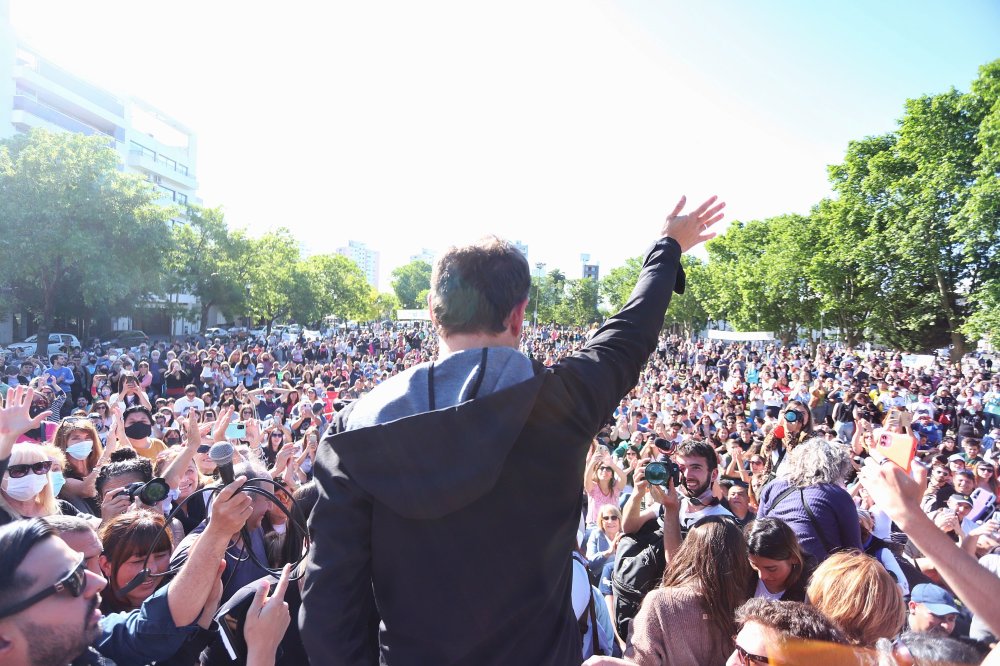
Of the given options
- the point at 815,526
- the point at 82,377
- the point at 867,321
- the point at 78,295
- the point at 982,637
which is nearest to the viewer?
the point at 982,637

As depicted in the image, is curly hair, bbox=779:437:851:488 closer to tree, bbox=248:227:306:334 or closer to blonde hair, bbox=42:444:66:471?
blonde hair, bbox=42:444:66:471

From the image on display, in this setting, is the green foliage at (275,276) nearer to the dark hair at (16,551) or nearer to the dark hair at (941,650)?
the dark hair at (16,551)

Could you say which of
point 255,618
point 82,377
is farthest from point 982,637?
point 82,377

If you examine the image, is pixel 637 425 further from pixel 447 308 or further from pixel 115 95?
pixel 115 95

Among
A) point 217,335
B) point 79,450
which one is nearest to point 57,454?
point 79,450

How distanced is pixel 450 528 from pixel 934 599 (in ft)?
9.10

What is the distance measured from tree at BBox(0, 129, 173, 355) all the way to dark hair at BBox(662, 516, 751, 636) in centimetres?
2874

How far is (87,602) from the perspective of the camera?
1.68m

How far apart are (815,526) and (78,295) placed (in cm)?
3767

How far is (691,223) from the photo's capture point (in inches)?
69.3

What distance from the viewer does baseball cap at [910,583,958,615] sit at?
2.79 m

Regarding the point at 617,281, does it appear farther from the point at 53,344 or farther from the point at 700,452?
the point at 700,452

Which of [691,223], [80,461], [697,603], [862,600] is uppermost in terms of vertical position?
[691,223]

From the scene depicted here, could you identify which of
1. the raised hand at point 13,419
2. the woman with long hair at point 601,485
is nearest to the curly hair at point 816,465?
the woman with long hair at point 601,485
